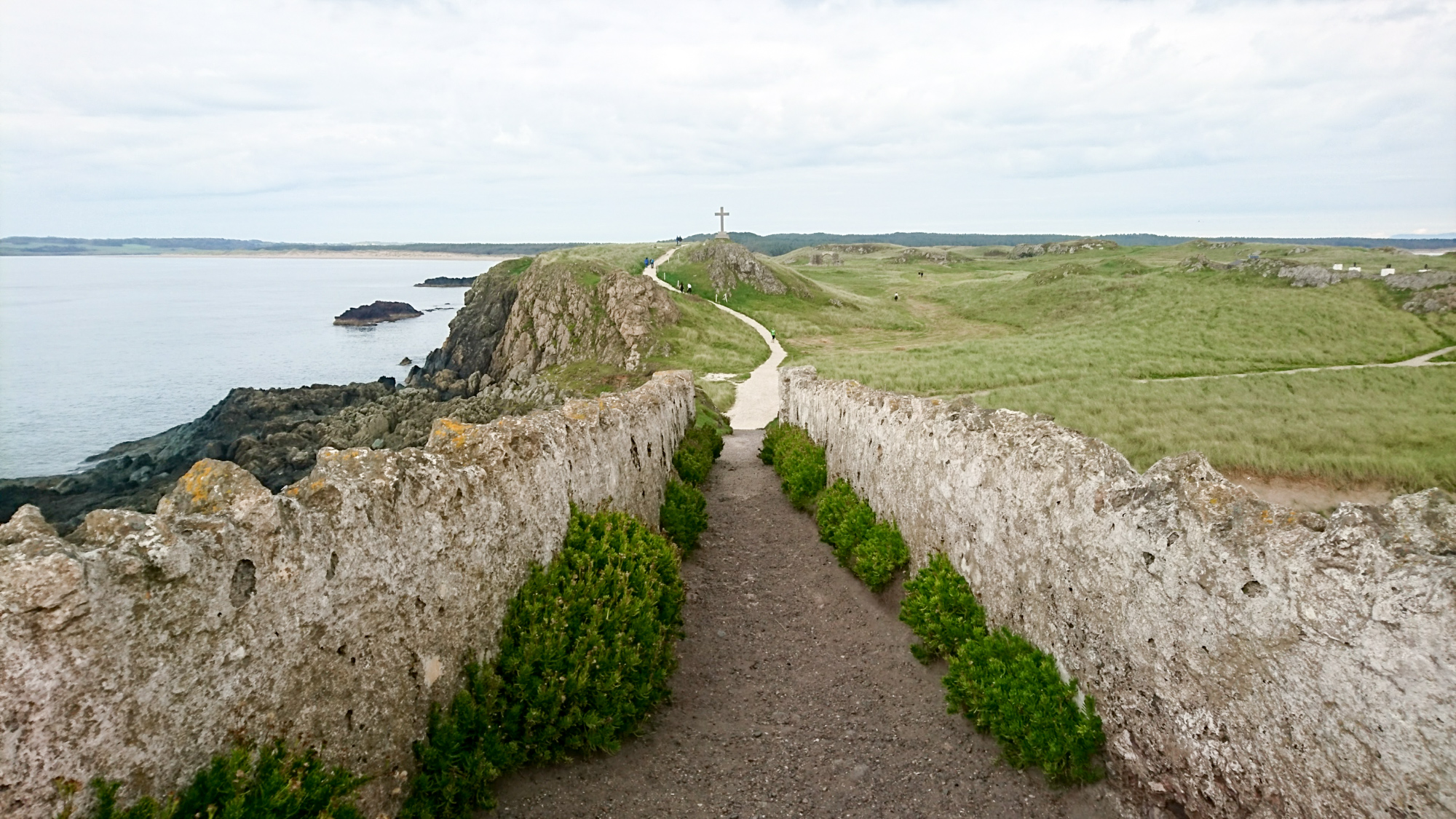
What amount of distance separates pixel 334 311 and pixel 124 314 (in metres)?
30.8

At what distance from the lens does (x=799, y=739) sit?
8109 mm

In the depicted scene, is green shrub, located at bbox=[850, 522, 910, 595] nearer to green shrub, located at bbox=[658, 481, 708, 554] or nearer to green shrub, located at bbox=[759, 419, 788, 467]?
green shrub, located at bbox=[658, 481, 708, 554]

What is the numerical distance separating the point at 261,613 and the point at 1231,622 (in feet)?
22.6

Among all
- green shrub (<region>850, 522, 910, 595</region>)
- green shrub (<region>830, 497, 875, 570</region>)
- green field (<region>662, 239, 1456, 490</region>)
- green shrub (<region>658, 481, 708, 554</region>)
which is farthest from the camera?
green field (<region>662, 239, 1456, 490</region>)

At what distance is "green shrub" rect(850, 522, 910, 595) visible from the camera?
11.7 metres

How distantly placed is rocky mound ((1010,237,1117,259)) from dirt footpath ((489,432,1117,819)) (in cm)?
13102

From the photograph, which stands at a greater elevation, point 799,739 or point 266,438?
point 799,739

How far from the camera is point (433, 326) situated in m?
113

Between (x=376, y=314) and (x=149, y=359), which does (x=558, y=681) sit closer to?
(x=149, y=359)

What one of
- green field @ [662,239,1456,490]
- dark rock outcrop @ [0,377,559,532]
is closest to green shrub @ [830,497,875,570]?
green field @ [662,239,1456,490]

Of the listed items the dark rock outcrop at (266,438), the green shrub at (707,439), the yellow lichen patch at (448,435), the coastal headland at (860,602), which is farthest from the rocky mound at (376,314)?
the yellow lichen patch at (448,435)

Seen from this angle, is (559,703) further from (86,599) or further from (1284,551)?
(1284,551)

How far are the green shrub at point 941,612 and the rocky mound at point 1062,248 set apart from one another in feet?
429

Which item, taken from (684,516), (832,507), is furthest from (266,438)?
(832,507)
